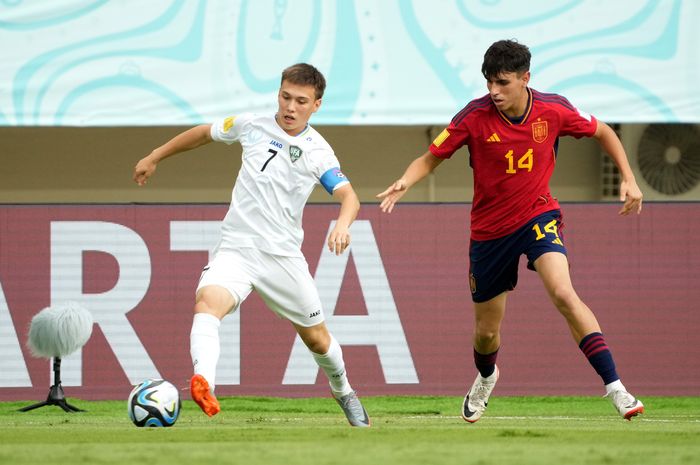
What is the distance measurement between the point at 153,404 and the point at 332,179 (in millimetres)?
1608

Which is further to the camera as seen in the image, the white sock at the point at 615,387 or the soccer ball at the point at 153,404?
the white sock at the point at 615,387

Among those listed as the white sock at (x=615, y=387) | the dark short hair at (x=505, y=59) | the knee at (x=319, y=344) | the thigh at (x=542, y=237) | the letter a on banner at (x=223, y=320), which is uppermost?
the dark short hair at (x=505, y=59)

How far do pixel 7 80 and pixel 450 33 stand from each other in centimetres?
400

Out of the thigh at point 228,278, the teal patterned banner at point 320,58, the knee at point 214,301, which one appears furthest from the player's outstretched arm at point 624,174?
the teal patterned banner at point 320,58

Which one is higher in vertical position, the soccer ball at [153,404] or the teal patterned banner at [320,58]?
the teal patterned banner at [320,58]

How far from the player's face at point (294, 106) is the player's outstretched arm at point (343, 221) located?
1.47ft

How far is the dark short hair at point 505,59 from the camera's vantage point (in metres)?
7.12

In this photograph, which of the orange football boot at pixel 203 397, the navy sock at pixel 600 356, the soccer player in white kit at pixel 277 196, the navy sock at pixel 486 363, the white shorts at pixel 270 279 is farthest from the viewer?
the navy sock at pixel 486 363

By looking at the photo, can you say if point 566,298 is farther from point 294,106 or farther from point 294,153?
point 294,106

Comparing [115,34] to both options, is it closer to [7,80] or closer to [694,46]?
[7,80]

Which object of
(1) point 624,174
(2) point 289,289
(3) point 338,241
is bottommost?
(2) point 289,289

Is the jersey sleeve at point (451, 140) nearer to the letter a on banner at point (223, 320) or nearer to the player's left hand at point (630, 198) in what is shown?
the player's left hand at point (630, 198)

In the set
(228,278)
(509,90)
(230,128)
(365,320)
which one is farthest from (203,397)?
(365,320)

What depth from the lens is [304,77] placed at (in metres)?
7.02
